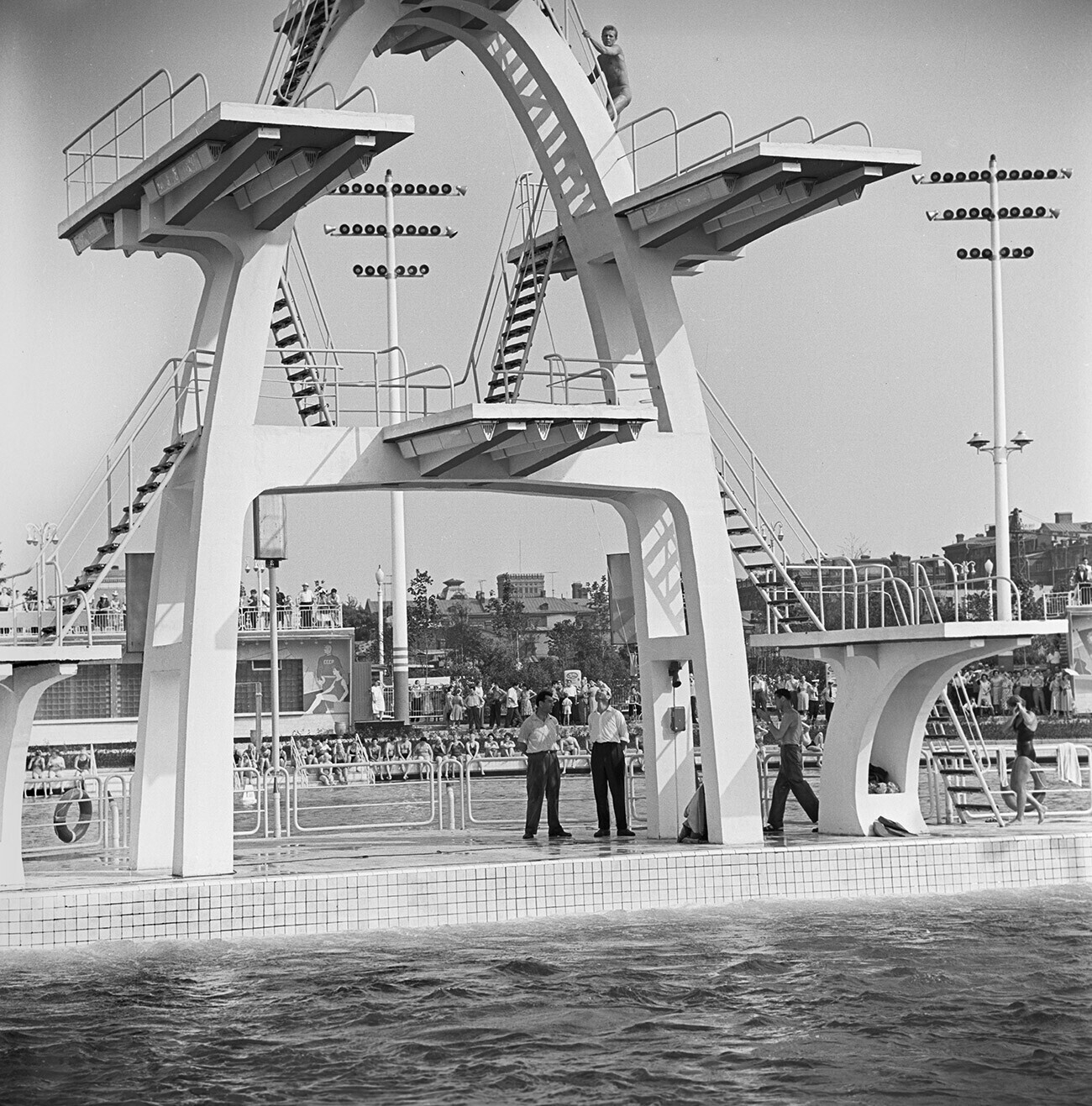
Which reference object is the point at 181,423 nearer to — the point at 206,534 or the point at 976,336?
the point at 206,534

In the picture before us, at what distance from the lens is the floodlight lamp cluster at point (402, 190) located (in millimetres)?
43438

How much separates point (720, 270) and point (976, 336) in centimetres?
1083

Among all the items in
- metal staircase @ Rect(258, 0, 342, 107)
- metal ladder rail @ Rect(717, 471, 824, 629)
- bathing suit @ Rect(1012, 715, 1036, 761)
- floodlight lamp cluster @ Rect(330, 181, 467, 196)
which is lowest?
bathing suit @ Rect(1012, 715, 1036, 761)

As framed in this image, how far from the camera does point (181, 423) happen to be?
604 inches

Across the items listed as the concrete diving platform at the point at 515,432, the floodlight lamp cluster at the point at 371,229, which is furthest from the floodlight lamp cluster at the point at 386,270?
the concrete diving platform at the point at 515,432

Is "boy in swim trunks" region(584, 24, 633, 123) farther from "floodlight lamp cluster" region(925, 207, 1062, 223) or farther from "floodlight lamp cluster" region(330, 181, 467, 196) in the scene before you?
"floodlight lamp cluster" region(330, 181, 467, 196)

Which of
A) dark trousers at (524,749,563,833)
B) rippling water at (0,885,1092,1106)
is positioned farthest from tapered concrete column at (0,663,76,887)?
dark trousers at (524,749,563,833)

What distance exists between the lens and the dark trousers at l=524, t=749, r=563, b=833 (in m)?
16.4

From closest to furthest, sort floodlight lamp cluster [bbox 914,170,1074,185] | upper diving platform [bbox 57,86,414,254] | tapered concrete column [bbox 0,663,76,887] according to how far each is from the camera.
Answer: upper diving platform [bbox 57,86,414,254] → tapered concrete column [bbox 0,663,76,887] → floodlight lamp cluster [bbox 914,170,1074,185]

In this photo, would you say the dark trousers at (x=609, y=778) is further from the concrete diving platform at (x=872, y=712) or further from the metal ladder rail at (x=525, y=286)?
the metal ladder rail at (x=525, y=286)

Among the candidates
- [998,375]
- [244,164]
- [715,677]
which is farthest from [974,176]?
[244,164]

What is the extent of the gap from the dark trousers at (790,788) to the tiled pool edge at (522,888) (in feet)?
4.56

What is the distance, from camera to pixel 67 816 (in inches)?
691

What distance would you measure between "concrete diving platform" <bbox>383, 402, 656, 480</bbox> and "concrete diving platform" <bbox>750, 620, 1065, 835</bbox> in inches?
104
